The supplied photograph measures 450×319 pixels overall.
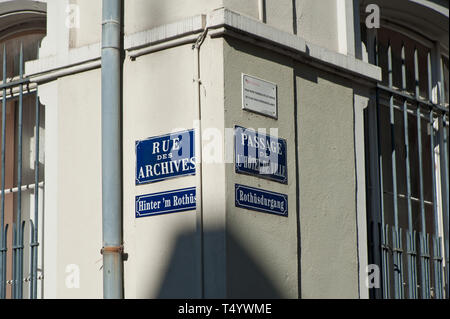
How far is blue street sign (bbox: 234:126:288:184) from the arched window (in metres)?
1.83

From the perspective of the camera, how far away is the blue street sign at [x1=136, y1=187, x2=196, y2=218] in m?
6.41

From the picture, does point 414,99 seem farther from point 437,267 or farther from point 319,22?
point 319,22

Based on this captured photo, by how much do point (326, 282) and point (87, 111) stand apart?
2.15 m

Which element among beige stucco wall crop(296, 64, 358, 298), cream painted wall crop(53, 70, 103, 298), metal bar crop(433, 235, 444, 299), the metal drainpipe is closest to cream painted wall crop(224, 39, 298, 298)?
beige stucco wall crop(296, 64, 358, 298)

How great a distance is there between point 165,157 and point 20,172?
1.74m

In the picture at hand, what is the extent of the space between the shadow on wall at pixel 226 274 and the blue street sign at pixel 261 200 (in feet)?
0.91

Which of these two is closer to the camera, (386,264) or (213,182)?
(213,182)

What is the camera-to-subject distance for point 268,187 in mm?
6648

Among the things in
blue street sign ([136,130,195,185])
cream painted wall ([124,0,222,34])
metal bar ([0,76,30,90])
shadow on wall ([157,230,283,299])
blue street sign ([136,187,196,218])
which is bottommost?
shadow on wall ([157,230,283,299])

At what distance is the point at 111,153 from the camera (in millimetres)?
6672

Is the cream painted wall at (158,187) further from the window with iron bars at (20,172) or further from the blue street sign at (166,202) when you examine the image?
the window with iron bars at (20,172)

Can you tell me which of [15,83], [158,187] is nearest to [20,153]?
[15,83]

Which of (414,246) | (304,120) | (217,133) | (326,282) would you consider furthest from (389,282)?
(217,133)

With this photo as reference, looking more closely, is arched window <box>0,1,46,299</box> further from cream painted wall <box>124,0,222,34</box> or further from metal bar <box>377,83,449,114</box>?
metal bar <box>377,83,449,114</box>
